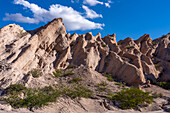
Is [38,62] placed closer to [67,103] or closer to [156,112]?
[67,103]

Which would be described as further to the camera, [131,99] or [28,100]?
[131,99]

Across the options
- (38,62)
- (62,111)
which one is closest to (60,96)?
(62,111)

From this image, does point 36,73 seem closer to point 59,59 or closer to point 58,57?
A: point 59,59

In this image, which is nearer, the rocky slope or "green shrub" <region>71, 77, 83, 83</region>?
the rocky slope

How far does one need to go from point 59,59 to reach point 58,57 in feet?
2.24

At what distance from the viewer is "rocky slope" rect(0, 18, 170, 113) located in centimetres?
1758

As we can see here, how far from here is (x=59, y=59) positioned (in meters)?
26.3

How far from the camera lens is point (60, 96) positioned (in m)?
15.2

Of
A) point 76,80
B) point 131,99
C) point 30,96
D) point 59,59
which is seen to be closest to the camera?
point 30,96

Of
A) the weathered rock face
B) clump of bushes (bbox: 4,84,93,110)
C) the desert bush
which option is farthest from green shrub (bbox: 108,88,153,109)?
the desert bush

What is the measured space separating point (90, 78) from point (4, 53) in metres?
13.3

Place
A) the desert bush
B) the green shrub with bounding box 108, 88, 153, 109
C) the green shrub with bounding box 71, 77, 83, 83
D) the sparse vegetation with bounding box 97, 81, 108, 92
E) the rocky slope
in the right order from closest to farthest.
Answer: the desert bush
the green shrub with bounding box 108, 88, 153, 109
the rocky slope
the sparse vegetation with bounding box 97, 81, 108, 92
the green shrub with bounding box 71, 77, 83, 83

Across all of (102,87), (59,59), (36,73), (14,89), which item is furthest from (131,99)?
(59,59)

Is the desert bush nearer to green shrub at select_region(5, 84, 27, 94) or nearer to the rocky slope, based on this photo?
green shrub at select_region(5, 84, 27, 94)
